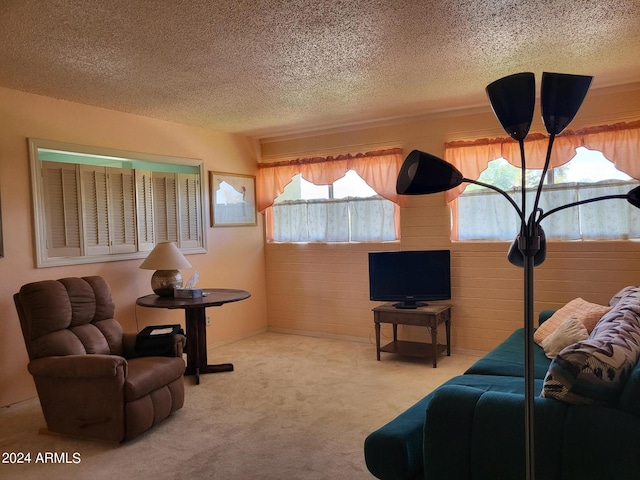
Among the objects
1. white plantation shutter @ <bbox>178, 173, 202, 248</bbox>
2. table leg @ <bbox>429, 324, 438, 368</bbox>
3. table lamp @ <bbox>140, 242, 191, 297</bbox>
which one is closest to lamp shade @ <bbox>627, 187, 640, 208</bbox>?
table leg @ <bbox>429, 324, 438, 368</bbox>

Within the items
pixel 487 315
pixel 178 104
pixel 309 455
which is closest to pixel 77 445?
pixel 309 455

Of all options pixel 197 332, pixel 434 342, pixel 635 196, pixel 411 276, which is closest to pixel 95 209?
pixel 197 332

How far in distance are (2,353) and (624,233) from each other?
505 cm

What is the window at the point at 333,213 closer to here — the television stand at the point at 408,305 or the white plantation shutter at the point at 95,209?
the television stand at the point at 408,305

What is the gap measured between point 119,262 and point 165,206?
0.75m

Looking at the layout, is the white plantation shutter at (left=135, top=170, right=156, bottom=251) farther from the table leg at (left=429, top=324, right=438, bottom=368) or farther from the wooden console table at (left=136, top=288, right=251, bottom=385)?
the table leg at (left=429, top=324, right=438, bottom=368)

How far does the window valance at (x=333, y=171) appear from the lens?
504 cm

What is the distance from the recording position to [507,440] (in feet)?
5.68

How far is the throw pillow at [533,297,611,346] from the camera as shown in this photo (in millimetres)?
3218

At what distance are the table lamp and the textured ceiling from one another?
131 centimetres

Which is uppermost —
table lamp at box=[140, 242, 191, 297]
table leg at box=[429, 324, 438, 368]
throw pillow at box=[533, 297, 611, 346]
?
table lamp at box=[140, 242, 191, 297]

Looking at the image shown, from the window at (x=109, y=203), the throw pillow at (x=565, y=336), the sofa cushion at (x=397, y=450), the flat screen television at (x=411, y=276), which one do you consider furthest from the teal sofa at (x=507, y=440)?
the window at (x=109, y=203)

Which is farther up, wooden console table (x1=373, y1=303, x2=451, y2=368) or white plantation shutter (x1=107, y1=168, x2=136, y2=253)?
white plantation shutter (x1=107, y1=168, x2=136, y2=253)

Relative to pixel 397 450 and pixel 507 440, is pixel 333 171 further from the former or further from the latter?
pixel 507 440
